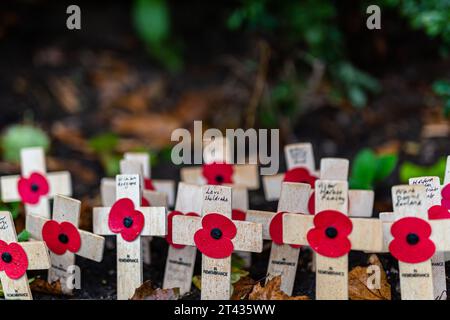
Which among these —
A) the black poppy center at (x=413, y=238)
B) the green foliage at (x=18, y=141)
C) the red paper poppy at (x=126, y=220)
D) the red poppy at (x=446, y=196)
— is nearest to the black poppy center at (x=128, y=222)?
the red paper poppy at (x=126, y=220)

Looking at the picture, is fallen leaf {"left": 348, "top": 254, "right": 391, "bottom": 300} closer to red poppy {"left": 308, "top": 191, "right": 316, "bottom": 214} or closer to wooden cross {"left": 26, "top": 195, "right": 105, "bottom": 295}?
red poppy {"left": 308, "top": 191, "right": 316, "bottom": 214}

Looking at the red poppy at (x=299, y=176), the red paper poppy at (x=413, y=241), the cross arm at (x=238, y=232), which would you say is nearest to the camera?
the red paper poppy at (x=413, y=241)

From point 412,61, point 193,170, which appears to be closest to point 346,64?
point 412,61

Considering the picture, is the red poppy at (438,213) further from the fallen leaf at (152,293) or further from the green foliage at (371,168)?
the fallen leaf at (152,293)

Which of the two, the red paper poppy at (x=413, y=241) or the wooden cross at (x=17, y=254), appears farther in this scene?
the wooden cross at (x=17, y=254)

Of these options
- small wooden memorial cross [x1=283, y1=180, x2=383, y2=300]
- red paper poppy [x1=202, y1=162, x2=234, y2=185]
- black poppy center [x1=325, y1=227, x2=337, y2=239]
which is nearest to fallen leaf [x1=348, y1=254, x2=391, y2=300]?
small wooden memorial cross [x1=283, y1=180, x2=383, y2=300]
